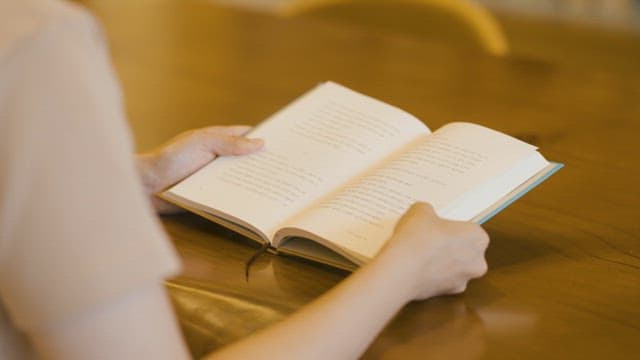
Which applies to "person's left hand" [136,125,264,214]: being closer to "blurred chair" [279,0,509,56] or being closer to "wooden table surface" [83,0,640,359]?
"wooden table surface" [83,0,640,359]

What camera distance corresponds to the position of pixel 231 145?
139cm

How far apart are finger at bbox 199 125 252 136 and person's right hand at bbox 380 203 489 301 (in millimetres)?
323

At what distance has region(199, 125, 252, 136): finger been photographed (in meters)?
1.40

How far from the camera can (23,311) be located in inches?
32.4

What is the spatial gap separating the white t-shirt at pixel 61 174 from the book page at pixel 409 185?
40 centimetres

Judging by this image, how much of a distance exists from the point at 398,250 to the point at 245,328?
17cm

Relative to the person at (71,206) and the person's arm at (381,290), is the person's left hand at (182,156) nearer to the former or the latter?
the person's arm at (381,290)

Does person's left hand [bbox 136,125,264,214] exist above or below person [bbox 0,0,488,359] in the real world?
below

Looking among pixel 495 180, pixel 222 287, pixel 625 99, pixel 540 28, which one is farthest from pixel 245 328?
pixel 540 28

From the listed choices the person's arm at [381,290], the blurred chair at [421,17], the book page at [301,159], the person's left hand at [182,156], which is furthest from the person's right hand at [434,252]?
the blurred chair at [421,17]

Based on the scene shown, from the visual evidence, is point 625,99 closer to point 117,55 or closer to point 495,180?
point 495,180

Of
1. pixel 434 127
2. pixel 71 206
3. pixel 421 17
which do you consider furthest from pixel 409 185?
pixel 421 17

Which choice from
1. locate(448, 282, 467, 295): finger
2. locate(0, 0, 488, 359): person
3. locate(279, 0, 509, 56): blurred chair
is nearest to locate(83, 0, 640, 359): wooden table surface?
locate(448, 282, 467, 295): finger

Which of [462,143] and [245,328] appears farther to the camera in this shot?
[462,143]
